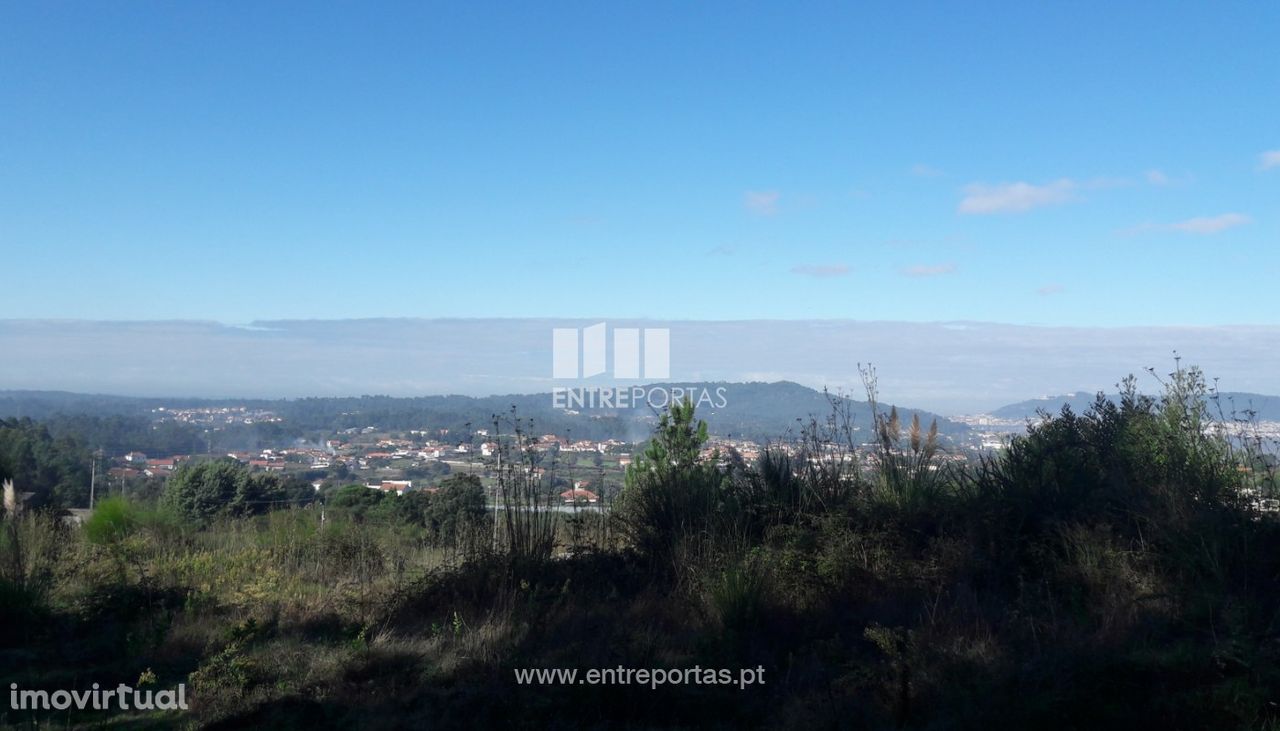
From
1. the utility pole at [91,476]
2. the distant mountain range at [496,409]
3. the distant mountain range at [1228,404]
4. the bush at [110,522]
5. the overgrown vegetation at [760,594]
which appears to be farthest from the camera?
the utility pole at [91,476]

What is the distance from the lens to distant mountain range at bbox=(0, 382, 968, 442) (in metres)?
11.9

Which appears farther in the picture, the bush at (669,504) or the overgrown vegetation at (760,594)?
the bush at (669,504)

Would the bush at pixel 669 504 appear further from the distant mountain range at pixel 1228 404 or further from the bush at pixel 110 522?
the bush at pixel 110 522

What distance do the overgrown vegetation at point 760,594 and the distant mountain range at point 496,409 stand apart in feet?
4.57

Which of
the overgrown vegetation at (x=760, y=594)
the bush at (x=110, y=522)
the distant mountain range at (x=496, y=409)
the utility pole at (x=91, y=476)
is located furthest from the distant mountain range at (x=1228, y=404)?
the utility pole at (x=91, y=476)

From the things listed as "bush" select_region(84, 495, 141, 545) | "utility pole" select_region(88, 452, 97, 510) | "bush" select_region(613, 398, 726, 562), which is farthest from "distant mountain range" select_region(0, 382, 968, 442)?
"utility pole" select_region(88, 452, 97, 510)

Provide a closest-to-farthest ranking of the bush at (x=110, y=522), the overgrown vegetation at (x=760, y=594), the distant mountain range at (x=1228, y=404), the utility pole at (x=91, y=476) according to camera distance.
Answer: the overgrown vegetation at (x=760, y=594) < the distant mountain range at (x=1228, y=404) < the bush at (x=110, y=522) < the utility pole at (x=91, y=476)

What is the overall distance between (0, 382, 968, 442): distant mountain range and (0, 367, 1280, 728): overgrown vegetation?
54.9 inches

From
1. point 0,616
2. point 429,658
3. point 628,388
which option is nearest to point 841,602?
point 429,658

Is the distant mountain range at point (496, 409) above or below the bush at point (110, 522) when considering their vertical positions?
above

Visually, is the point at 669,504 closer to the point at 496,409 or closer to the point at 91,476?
the point at 496,409

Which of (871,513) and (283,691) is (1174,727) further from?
(283,691)

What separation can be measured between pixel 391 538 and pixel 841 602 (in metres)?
5.37

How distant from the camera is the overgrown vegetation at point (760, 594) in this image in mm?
5180
